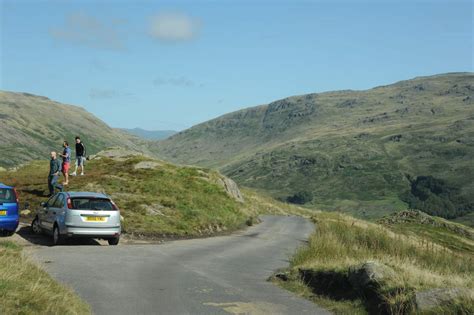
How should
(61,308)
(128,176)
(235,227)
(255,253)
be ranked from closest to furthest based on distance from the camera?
(61,308) < (255,253) < (235,227) < (128,176)

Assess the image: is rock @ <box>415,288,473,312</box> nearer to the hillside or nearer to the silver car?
A: the silver car

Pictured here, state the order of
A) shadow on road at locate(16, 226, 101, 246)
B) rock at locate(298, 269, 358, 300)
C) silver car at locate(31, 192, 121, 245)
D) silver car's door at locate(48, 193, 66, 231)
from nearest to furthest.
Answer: rock at locate(298, 269, 358, 300), silver car at locate(31, 192, 121, 245), silver car's door at locate(48, 193, 66, 231), shadow on road at locate(16, 226, 101, 246)

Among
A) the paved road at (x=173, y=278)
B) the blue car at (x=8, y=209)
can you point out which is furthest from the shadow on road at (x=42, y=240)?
the paved road at (x=173, y=278)

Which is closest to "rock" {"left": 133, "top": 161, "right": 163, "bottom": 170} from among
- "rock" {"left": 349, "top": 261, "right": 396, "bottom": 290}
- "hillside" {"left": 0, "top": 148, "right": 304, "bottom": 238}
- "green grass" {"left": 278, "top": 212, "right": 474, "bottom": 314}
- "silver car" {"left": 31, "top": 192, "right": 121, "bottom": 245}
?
"hillside" {"left": 0, "top": 148, "right": 304, "bottom": 238}

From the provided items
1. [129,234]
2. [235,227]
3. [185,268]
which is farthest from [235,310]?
[235,227]

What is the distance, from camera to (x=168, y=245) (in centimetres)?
2130

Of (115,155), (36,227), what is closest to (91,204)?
(36,227)

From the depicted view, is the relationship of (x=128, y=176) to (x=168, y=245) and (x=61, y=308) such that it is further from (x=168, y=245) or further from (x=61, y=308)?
(x=61, y=308)

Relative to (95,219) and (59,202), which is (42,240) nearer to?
(59,202)

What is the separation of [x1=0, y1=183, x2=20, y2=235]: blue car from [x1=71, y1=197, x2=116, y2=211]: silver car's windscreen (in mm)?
2179

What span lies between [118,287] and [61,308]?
142 inches

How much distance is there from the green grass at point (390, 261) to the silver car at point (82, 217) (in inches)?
275

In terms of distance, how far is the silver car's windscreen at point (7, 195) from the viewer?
1845 centimetres

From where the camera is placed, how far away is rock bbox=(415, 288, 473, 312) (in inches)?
341
